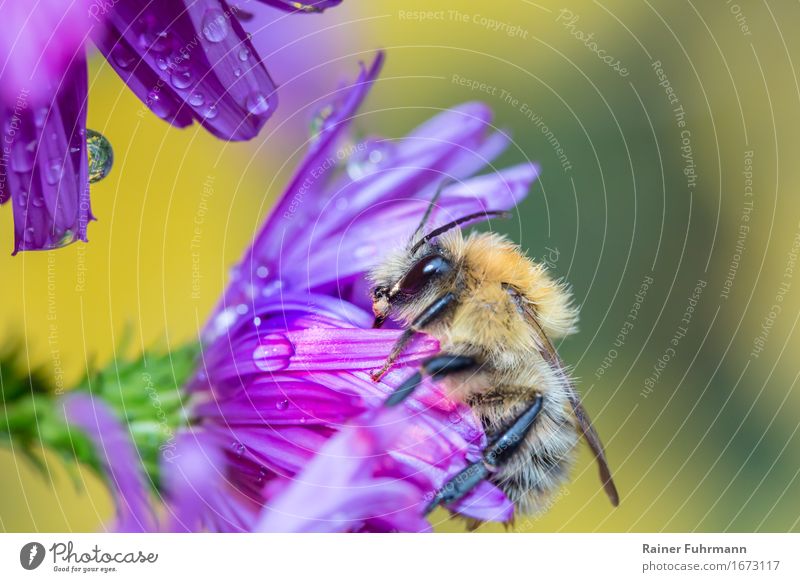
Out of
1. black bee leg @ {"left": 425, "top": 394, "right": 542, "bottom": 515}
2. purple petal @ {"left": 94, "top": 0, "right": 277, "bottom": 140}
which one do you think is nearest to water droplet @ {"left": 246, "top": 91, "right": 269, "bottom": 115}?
purple petal @ {"left": 94, "top": 0, "right": 277, "bottom": 140}

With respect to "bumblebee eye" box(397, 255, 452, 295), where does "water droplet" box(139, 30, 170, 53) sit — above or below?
above

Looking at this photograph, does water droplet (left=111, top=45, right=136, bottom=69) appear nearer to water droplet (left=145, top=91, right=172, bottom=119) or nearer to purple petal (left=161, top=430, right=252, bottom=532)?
water droplet (left=145, top=91, right=172, bottom=119)

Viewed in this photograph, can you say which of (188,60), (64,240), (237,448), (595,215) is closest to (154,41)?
(188,60)

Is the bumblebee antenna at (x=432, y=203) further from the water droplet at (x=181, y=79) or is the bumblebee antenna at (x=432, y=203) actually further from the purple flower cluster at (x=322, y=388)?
the water droplet at (x=181, y=79)

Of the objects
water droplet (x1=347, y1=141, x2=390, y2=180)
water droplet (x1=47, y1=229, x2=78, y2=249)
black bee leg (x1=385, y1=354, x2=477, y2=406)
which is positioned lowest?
black bee leg (x1=385, y1=354, x2=477, y2=406)

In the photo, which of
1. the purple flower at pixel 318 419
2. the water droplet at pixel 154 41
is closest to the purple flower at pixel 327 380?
the purple flower at pixel 318 419

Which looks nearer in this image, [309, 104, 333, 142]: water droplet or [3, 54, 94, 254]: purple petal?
[3, 54, 94, 254]: purple petal
